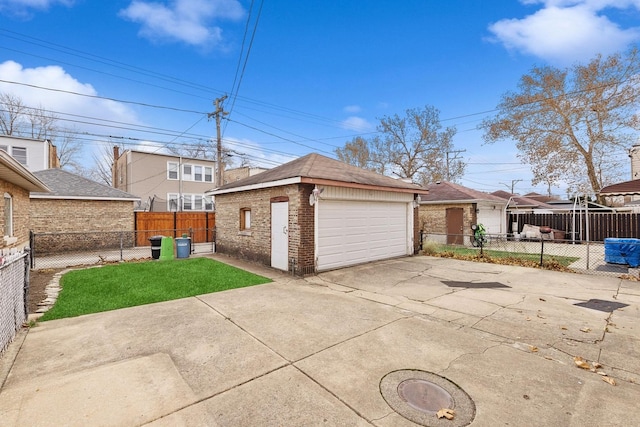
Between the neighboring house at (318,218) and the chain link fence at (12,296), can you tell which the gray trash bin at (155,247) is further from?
the chain link fence at (12,296)

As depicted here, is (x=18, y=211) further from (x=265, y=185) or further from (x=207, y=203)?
(x=207, y=203)

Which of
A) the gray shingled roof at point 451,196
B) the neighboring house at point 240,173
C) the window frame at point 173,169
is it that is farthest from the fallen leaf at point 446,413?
the neighboring house at point 240,173

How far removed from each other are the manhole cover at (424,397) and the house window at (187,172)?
27.0m

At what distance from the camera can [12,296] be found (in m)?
4.06

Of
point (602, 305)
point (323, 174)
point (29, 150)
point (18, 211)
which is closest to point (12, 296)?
point (323, 174)

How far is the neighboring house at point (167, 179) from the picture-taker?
2450 cm

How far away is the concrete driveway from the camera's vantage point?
2.56 meters

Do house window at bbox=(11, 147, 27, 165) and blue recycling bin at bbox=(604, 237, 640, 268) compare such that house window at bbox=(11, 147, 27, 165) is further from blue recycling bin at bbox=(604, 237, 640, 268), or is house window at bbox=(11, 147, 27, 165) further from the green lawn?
blue recycling bin at bbox=(604, 237, 640, 268)

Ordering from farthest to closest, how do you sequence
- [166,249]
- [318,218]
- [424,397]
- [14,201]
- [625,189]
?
[166,249] < [625,189] < [14,201] < [318,218] < [424,397]

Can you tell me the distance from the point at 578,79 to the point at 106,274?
2976 cm

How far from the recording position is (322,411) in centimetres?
258

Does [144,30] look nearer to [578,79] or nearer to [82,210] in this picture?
[82,210]

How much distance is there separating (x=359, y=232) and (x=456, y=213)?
1004 cm

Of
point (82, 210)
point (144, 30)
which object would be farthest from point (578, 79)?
point (82, 210)
